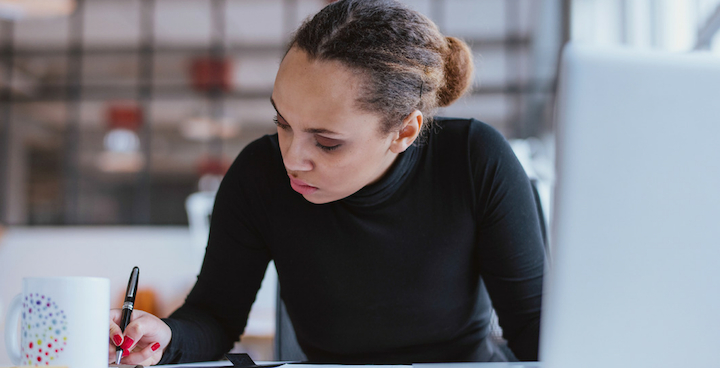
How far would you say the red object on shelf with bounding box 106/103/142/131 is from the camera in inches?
242

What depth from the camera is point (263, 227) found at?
1.02 m

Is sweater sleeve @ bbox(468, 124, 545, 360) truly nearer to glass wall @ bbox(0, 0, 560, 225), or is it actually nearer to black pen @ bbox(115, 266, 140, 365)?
black pen @ bbox(115, 266, 140, 365)

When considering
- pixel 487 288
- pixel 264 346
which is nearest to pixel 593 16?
pixel 264 346

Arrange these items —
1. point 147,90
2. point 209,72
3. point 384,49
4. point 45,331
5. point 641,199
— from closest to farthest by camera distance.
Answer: point 641,199
point 45,331
point 384,49
point 147,90
point 209,72

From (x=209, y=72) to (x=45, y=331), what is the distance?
5962 mm

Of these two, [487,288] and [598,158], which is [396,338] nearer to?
[487,288]

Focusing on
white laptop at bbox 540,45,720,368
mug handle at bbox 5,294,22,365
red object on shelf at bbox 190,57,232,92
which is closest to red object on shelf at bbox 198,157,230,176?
red object on shelf at bbox 190,57,232,92

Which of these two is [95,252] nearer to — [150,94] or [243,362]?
[150,94]

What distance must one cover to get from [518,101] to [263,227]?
18.1ft

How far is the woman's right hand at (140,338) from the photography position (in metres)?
0.73

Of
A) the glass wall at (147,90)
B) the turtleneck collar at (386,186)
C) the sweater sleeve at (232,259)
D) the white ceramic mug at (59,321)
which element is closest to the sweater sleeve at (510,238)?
the turtleneck collar at (386,186)

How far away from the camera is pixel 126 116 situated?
616cm

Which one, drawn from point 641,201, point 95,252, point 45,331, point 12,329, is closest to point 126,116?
point 95,252

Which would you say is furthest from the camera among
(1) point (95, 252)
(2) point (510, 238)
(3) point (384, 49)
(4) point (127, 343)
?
(1) point (95, 252)
